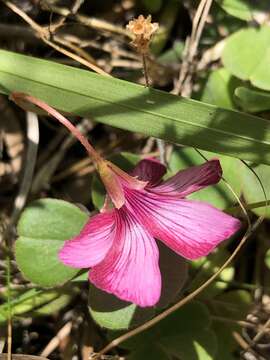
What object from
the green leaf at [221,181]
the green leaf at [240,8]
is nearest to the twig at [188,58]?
the green leaf at [240,8]

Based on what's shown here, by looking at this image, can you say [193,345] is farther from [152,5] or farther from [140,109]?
[152,5]

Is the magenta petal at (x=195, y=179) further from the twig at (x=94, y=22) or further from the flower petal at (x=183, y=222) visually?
the twig at (x=94, y=22)

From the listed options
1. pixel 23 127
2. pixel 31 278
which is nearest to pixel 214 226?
pixel 31 278

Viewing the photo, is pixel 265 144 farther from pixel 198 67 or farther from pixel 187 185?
pixel 198 67

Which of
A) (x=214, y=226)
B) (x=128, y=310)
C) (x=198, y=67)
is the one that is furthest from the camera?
(x=198, y=67)

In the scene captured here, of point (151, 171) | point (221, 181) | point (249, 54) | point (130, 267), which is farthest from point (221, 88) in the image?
point (130, 267)

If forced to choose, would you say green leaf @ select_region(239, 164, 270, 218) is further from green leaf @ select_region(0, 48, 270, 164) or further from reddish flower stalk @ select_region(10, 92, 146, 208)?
reddish flower stalk @ select_region(10, 92, 146, 208)
